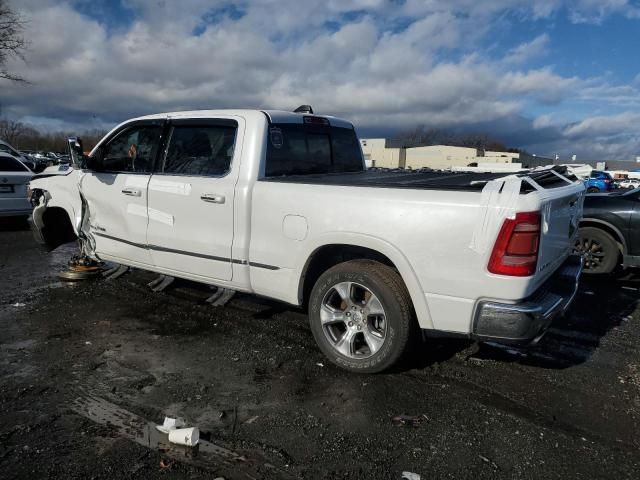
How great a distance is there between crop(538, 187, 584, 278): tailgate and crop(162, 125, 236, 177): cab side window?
2551 millimetres

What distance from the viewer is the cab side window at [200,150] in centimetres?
442

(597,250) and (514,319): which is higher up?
(514,319)

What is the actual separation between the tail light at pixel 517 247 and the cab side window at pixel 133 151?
3424 mm

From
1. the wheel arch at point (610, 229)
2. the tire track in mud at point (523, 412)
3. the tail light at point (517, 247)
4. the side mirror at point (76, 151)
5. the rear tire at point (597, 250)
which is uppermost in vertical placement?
the side mirror at point (76, 151)

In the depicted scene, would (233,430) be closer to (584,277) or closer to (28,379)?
(28,379)

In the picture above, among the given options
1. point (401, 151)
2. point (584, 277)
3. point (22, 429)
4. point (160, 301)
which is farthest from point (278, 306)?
point (401, 151)

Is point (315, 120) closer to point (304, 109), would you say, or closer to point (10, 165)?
point (304, 109)

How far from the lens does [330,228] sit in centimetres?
367

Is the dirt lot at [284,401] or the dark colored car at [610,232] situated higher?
the dark colored car at [610,232]

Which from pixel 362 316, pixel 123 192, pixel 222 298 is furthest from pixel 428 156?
pixel 362 316

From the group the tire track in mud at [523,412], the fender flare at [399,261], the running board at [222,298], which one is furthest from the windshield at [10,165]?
the tire track in mud at [523,412]

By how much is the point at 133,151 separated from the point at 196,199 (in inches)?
50.1

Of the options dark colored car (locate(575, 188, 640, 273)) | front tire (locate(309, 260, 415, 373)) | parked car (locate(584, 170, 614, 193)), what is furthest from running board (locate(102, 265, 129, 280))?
parked car (locate(584, 170, 614, 193))

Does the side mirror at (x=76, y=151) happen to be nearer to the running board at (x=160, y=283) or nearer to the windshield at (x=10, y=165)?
the running board at (x=160, y=283)
